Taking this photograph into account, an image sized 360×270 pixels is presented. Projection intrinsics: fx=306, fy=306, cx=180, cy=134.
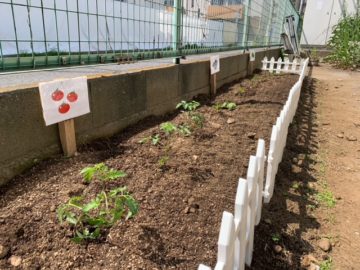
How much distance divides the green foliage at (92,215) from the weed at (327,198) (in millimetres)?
1763

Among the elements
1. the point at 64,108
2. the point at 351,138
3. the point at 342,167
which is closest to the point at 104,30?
the point at 64,108

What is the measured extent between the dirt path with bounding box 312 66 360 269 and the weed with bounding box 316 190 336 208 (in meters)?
0.04

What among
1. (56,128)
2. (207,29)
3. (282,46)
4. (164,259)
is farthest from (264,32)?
(164,259)

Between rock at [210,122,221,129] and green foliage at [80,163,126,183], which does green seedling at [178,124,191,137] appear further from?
green foliage at [80,163,126,183]

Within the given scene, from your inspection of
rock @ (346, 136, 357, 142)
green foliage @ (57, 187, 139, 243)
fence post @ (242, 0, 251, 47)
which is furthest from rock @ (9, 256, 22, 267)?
fence post @ (242, 0, 251, 47)

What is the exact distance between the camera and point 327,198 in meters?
2.69

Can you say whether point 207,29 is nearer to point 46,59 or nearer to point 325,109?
point 325,109

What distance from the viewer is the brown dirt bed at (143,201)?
1.50m

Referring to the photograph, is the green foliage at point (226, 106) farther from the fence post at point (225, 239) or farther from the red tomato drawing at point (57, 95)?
the fence post at point (225, 239)

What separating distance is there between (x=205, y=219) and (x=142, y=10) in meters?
2.57

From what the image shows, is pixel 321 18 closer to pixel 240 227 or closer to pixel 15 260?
pixel 240 227

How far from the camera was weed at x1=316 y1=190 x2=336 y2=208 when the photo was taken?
8.57 ft

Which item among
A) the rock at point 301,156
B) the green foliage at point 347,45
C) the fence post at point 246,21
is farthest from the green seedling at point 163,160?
the green foliage at point 347,45

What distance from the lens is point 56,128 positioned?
2213mm
